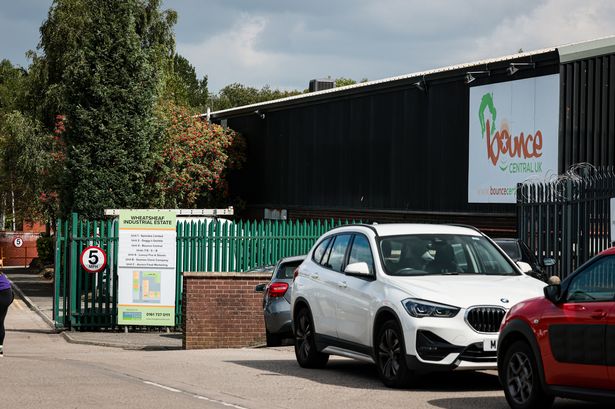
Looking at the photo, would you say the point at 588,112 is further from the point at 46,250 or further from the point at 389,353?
the point at 46,250

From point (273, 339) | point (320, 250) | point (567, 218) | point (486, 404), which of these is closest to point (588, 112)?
point (567, 218)

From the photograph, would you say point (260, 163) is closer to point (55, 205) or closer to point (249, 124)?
point (249, 124)

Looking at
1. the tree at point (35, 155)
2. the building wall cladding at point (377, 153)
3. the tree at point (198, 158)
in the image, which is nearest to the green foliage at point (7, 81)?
the tree at point (35, 155)

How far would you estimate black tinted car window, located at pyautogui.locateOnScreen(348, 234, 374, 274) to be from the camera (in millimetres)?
13523

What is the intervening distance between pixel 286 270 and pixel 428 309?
7.56 meters

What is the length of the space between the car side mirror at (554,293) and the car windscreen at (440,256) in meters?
2.88

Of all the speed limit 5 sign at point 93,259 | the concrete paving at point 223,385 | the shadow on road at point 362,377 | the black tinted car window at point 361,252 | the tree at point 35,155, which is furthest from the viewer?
the tree at point 35,155

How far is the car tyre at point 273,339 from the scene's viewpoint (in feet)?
63.7

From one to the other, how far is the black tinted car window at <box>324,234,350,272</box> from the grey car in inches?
174

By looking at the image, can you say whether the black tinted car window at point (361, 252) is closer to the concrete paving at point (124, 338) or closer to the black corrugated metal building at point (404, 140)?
the concrete paving at point (124, 338)

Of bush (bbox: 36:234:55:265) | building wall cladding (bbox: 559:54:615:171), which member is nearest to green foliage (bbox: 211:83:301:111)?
bush (bbox: 36:234:55:265)

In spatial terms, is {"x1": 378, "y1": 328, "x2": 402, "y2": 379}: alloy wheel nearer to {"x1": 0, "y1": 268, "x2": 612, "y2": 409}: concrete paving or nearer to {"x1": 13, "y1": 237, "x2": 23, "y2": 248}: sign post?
{"x1": 0, "y1": 268, "x2": 612, "y2": 409}: concrete paving

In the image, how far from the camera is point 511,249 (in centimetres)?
1916

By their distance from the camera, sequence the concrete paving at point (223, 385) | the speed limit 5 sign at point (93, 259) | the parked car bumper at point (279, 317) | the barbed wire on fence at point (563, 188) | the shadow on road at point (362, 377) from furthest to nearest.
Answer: the speed limit 5 sign at point (93, 259) < the parked car bumper at point (279, 317) < the barbed wire on fence at point (563, 188) < the shadow on road at point (362, 377) < the concrete paving at point (223, 385)
